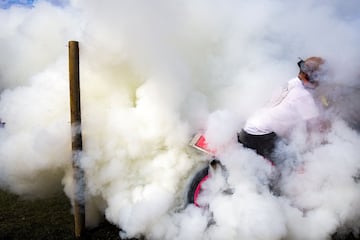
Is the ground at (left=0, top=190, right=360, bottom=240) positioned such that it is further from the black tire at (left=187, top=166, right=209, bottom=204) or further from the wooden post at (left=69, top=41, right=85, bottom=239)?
the black tire at (left=187, top=166, right=209, bottom=204)

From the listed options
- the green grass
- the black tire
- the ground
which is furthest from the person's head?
the green grass

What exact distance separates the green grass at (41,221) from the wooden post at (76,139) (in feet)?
0.97

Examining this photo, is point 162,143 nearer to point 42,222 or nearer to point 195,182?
point 195,182

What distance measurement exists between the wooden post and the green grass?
0.97 feet

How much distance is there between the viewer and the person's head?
203 inches

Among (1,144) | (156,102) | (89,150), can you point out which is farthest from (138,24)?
(1,144)

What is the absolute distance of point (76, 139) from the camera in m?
5.24

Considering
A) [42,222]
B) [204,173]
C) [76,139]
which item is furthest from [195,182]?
[42,222]

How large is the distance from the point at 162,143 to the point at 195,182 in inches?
32.4

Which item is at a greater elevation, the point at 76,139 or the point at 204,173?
the point at 76,139

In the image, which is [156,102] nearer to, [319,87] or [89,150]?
[89,150]

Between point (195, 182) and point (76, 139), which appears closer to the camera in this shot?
point (76, 139)

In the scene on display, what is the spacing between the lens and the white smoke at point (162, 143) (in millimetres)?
5117

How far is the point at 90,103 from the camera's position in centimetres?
620
